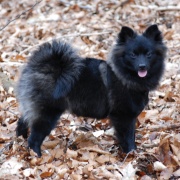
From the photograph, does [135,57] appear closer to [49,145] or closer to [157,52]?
[157,52]

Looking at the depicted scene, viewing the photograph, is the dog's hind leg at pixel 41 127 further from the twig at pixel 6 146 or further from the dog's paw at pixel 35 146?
the twig at pixel 6 146

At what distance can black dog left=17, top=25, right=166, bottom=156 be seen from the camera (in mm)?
5273

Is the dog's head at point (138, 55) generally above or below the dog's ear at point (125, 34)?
below

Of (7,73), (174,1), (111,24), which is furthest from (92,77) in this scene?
(174,1)

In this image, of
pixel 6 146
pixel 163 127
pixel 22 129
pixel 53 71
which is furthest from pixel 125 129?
pixel 6 146

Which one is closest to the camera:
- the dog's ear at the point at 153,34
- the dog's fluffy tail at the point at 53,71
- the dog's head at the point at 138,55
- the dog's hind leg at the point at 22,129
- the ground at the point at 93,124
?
the ground at the point at 93,124

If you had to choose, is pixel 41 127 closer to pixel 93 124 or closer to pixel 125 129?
pixel 125 129

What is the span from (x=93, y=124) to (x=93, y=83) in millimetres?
1194

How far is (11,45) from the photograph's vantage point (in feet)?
33.0

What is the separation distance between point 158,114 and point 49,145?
178 centimetres

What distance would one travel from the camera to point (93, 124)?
6449 mm

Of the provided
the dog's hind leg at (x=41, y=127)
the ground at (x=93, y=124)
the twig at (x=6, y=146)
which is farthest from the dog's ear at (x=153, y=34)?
the twig at (x=6, y=146)

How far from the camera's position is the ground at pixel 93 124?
4684 mm

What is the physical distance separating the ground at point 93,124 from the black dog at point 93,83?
1.06 feet
